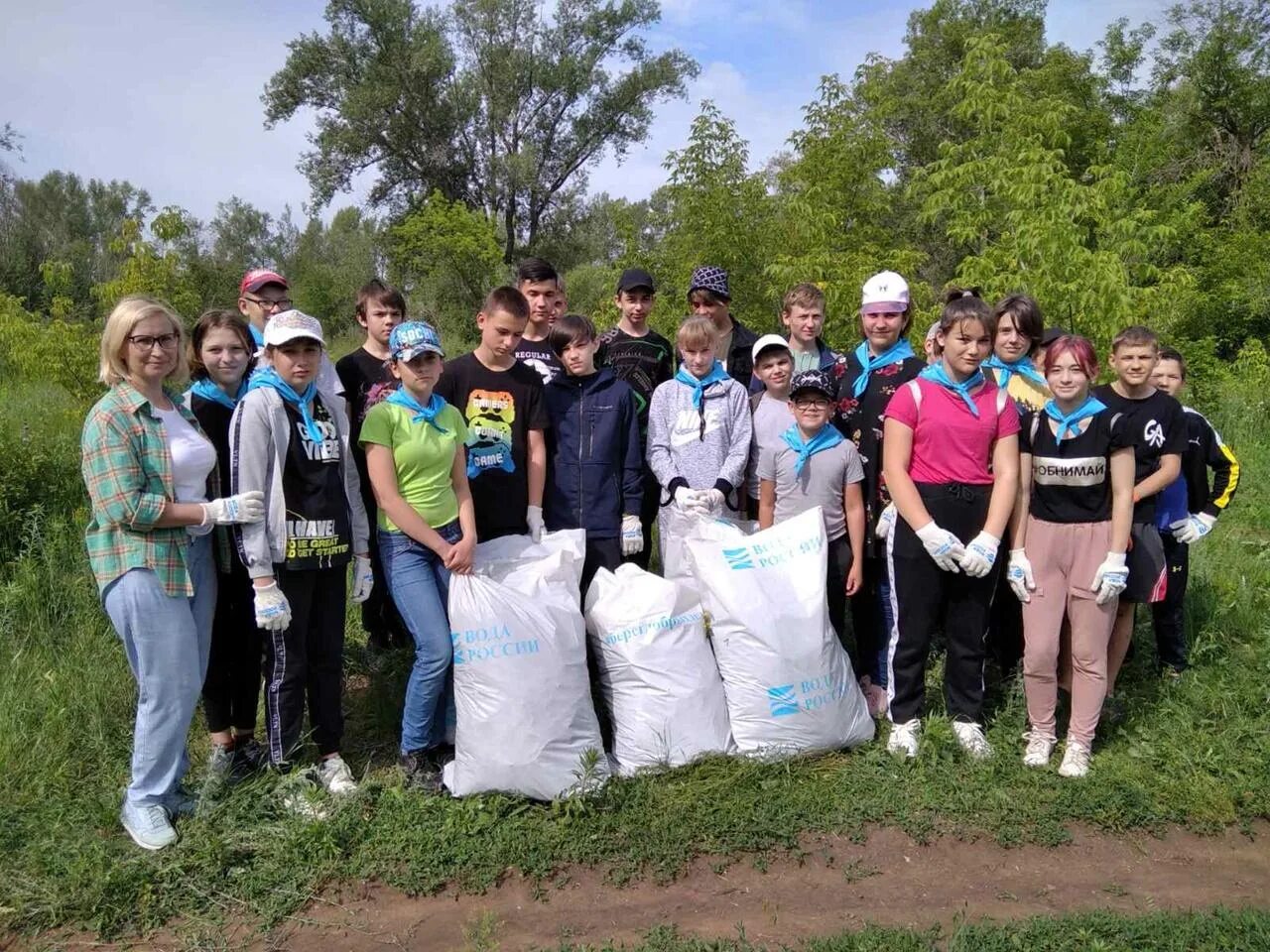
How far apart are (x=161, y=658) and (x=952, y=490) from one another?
2.86 m

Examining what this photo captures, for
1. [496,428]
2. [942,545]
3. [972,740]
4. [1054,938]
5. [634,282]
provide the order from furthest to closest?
[634,282]
[496,428]
[972,740]
[942,545]
[1054,938]

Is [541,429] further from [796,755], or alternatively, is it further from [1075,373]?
[1075,373]

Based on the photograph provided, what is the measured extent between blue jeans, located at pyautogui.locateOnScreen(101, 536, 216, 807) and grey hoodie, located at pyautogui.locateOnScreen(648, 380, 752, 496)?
189cm

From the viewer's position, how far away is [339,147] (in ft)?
79.6

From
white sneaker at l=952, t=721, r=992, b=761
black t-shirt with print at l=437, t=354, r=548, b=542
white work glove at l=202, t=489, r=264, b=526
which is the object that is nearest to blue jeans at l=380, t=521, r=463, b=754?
black t-shirt with print at l=437, t=354, r=548, b=542

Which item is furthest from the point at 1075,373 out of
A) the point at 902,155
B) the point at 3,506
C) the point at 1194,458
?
the point at 902,155

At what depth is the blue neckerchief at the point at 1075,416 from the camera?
335 centimetres

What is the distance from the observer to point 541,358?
396 cm

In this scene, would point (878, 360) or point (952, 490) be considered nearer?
point (952, 490)

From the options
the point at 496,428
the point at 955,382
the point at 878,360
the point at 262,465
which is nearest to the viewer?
the point at 262,465

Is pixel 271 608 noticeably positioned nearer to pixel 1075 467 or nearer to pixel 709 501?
pixel 709 501

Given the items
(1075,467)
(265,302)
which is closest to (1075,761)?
(1075,467)

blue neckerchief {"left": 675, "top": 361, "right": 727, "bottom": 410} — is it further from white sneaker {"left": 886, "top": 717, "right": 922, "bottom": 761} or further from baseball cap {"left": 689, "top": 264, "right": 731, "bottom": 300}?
white sneaker {"left": 886, "top": 717, "right": 922, "bottom": 761}

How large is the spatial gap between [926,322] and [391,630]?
4.56m
